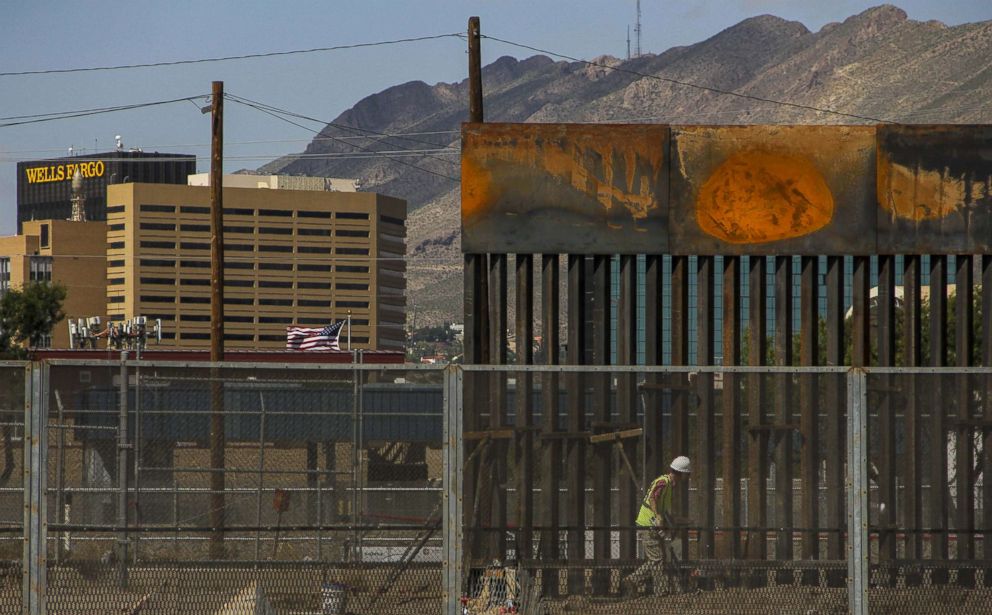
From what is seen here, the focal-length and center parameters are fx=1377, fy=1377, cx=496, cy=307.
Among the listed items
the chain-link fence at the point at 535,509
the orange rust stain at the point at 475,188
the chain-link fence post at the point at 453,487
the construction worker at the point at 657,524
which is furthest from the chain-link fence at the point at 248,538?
the orange rust stain at the point at 475,188

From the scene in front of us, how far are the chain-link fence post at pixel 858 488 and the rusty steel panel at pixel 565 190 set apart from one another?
3.74 metres

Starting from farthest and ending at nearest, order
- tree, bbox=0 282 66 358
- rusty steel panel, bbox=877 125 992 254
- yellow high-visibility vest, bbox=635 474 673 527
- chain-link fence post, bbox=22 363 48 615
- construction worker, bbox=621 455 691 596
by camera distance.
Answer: tree, bbox=0 282 66 358
rusty steel panel, bbox=877 125 992 254
yellow high-visibility vest, bbox=635 474 673 527
construction worker, bbox=621 455 691 596
chain-link fence post, bbox=22 363 48 615

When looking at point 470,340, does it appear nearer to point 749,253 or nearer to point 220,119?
point 749,253

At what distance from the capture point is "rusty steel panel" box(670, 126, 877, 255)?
550 inches

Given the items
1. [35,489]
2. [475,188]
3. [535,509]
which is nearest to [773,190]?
[475,188]

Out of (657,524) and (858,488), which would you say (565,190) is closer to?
(657,524)

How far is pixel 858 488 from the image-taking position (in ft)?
35.0

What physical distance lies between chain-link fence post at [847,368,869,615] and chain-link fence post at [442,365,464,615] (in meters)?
3.02

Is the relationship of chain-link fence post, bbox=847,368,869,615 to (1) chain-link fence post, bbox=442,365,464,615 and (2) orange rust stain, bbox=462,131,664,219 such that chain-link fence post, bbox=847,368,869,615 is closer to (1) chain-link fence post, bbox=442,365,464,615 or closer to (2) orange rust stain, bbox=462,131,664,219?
(1) chain-link fence post, bbox=442,365,464,615

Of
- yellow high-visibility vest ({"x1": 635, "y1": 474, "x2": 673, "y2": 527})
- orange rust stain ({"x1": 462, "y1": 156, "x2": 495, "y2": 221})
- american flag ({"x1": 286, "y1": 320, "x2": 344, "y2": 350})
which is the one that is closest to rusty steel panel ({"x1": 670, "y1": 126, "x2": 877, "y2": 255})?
orange rust stain ({"x1": 462, "y1": 156, "x2": 495, "y2": 221})

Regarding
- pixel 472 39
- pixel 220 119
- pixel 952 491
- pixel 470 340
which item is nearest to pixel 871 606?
pixel 952 491

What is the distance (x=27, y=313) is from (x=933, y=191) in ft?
391

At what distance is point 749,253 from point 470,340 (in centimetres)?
302

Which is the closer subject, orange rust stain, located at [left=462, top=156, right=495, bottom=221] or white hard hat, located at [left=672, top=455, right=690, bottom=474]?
white hard hat, located at [left=672, top=455, right=690, bottom=474]
